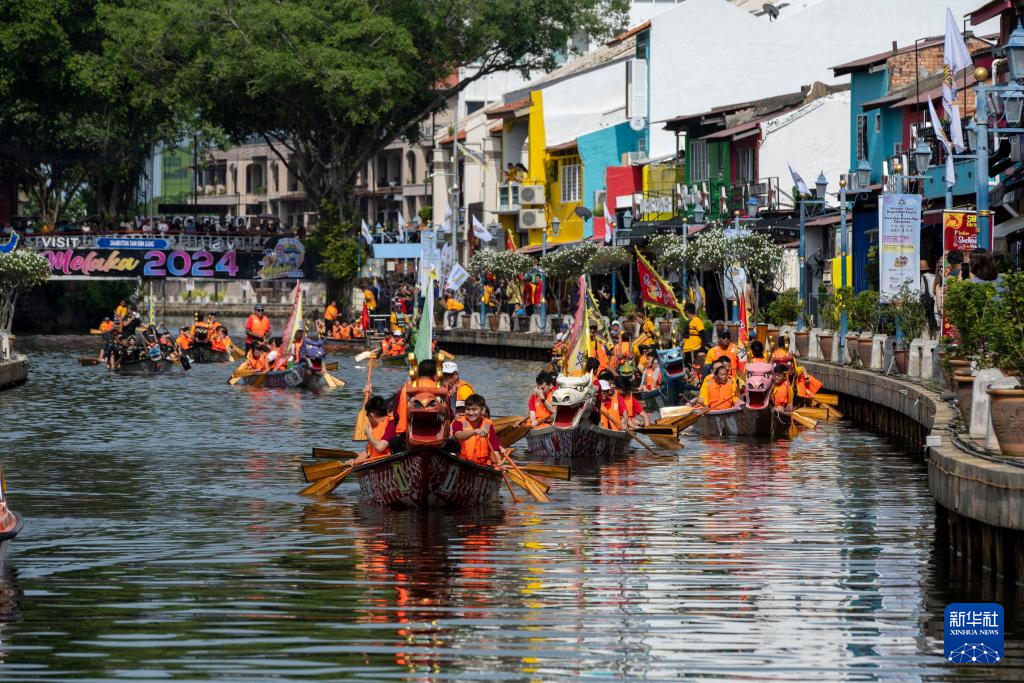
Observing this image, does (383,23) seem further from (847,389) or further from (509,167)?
(847,389)

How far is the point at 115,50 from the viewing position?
81125 mm

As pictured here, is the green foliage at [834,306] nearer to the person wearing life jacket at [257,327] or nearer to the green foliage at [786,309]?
the green foliage at [786,309]

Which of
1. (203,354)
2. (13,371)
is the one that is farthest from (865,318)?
(203,354)

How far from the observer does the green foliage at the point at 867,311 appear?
141ft

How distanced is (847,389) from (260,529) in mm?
20369

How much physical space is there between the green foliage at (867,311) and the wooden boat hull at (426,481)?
18902 mm

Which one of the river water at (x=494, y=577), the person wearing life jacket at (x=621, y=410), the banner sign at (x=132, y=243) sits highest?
the banner sign at (x=132, y=243)

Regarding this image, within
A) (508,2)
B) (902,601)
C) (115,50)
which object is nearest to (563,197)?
(508,2)

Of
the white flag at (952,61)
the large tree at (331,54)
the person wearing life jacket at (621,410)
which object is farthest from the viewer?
the large tree at (331,54)

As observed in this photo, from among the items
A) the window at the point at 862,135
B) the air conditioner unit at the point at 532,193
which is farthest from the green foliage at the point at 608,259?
the air conditioner unit at the point at 532,193

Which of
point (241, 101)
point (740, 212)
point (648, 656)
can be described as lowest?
point (648, 656)

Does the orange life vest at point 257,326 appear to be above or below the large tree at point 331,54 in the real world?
below

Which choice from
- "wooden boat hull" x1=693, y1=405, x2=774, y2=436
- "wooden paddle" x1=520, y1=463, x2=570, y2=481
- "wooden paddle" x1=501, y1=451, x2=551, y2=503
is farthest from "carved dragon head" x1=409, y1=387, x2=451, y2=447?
"wooden boat hull" x1=693, y1=405, x2=774, y2=436

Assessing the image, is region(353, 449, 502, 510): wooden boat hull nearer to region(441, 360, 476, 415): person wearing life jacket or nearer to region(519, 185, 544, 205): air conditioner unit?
region(441, 360, 476, 415): person wearing life jacket
